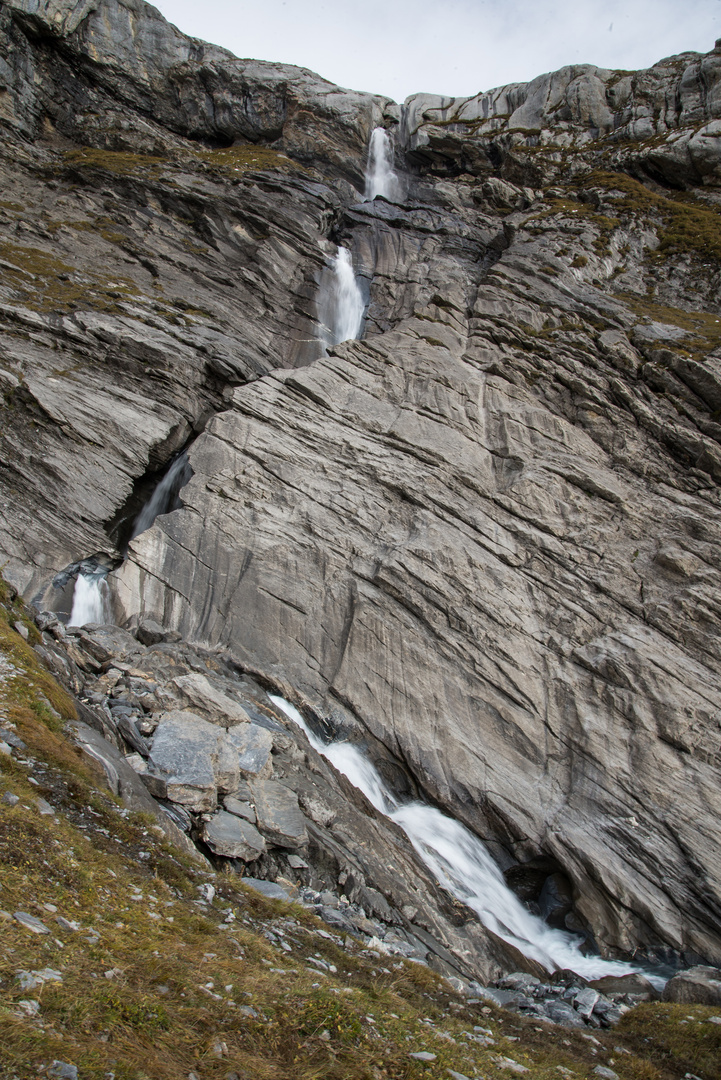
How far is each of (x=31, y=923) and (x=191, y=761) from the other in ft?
26.2

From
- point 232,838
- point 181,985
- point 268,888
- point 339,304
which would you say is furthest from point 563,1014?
point 339,304

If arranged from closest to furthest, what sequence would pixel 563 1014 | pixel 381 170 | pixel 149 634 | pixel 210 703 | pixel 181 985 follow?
1. pixel 181 985
2. pixel 563 1014
3. pixel 210 703
4. pixel 149 634
5. pixel 381 170

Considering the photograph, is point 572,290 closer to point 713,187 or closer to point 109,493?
point 713,187

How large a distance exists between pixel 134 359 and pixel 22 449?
905cm

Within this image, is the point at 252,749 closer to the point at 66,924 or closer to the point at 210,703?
the point at 210,703

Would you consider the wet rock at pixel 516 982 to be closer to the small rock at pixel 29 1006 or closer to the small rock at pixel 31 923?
the small rock at pixel 31 923

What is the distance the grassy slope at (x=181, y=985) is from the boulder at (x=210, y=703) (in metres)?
5.22

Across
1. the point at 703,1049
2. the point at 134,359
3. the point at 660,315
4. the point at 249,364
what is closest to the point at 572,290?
the point at 660,315

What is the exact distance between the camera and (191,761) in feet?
45.9

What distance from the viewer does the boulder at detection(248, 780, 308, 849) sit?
→ 1380cm

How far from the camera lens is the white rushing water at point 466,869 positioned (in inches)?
656

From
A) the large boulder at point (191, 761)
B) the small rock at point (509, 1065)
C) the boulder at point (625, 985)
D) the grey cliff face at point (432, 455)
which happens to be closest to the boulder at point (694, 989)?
the boulder at point (625, 985)

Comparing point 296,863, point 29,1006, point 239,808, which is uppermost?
point 29,1006

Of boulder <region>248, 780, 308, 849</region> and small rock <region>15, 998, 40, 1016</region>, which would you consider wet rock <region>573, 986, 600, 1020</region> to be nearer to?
boulder <region>248, 780, 308, 849</region>
